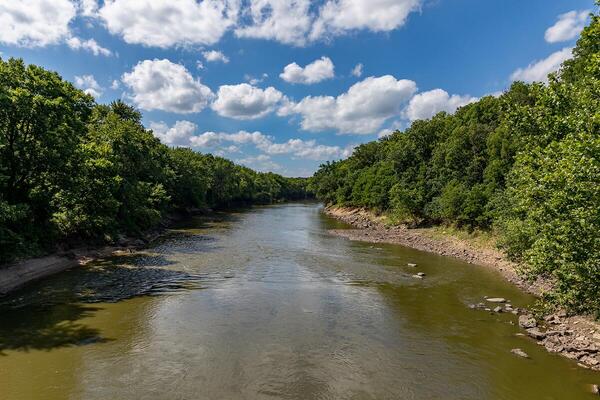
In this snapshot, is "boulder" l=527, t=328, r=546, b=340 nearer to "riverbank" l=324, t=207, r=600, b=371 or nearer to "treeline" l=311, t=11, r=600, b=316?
"riverbank" l=324, t=207, r=600, b=371

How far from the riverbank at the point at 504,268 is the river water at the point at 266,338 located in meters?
1.02

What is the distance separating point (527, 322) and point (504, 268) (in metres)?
15.2

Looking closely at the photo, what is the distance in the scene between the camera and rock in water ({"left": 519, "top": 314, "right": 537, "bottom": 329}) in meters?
22.2

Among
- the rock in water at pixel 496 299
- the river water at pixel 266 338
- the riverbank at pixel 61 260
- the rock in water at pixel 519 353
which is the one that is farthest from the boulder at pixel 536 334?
the riverbank at pixel 61 260

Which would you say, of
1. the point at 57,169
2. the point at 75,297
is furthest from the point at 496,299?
the point at 57,169

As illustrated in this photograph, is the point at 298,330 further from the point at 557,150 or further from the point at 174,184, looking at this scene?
the point at 174,184

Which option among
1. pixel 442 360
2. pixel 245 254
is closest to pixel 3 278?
pixel 245 254

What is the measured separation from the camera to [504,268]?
36.6 meters

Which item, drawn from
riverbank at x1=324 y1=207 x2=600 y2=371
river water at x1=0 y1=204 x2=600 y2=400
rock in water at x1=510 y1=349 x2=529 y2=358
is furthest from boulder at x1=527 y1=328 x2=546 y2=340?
rock in water at x1=510 y1=349 x2=529 y2=358

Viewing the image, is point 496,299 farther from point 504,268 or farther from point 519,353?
point 504,268

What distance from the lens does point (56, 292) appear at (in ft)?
86.4

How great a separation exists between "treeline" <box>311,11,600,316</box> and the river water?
4.71 meters

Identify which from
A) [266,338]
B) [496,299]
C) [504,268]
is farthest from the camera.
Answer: [504,268]

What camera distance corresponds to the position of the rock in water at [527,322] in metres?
22.2
